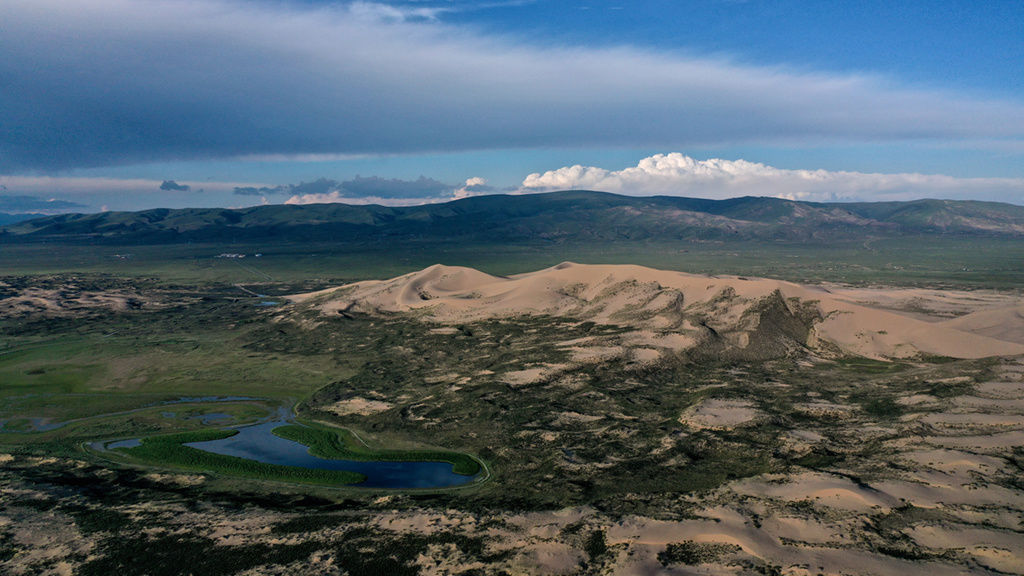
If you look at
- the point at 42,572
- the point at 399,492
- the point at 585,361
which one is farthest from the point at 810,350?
the point at 42,572

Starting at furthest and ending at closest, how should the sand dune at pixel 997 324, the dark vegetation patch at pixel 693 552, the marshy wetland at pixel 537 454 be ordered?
the sand dune at pixel 997 324 < the marshy wetland at pixel 537 454 < the dark vegetation patch at pixel 693 552

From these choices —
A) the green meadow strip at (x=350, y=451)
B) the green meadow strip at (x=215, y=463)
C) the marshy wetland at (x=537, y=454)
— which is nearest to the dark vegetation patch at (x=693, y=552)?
the marshy wetland at (x=537, y=454)

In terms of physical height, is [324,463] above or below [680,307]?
below

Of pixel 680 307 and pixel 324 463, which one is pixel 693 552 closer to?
pixel 324 463

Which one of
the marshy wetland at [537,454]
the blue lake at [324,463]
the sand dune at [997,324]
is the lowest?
the blue lake at [324,463]

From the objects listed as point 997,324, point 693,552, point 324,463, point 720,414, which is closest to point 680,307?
point 720,414

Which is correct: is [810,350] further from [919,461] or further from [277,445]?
[277,445]

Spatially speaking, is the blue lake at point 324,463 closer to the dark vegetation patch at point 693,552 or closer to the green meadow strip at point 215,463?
the green meadow strip at point 215,463

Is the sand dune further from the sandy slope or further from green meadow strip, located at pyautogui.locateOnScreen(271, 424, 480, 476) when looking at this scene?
green meadow strip, located at pyautogui.locateOnScreen(271, 424, 480, 476)
